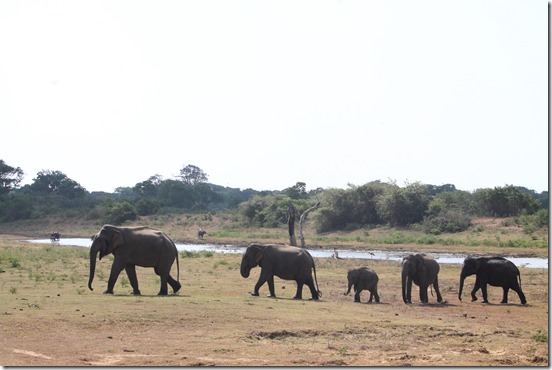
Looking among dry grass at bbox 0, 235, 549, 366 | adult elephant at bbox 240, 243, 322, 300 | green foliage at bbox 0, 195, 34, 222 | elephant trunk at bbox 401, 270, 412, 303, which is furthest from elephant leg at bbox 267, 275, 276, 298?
green foliage at bbox 0, 195, 34, 222

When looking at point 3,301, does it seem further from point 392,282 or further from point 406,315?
point 392,282

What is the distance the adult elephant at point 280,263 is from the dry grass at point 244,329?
0.79 metres

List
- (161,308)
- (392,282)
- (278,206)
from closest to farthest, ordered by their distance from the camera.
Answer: (161,308) → (392,282) → (278,206)

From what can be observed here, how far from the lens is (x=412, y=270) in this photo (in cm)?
2430

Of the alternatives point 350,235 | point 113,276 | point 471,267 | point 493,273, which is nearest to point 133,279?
point 113,276

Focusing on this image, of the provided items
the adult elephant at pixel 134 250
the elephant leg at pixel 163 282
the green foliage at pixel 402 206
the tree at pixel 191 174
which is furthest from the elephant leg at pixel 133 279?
the tree at pixel 191 174

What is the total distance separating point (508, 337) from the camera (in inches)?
709

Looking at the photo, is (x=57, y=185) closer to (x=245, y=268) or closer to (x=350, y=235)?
(x=350, y=235)

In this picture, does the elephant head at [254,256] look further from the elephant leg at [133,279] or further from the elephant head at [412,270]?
the elephant head at [412,270]

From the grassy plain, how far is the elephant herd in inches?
20.5

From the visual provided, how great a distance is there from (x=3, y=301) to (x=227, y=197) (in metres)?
166

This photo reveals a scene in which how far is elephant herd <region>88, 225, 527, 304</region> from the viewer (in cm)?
2220

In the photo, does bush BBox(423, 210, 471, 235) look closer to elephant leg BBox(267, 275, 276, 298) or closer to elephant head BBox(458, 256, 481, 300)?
elephant head BBox(458, 256, 481, 300)

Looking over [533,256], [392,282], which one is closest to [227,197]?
[533,256]
